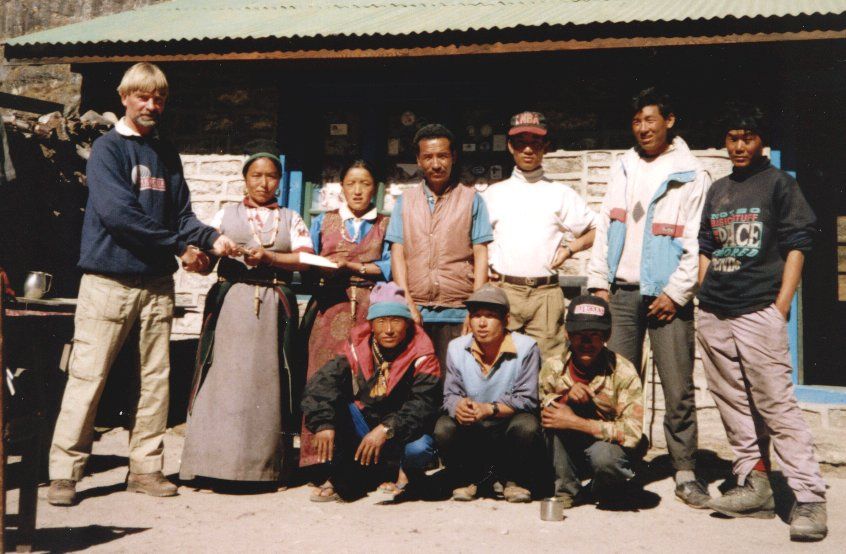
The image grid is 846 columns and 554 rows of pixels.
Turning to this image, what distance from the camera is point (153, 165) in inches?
174

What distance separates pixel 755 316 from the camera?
402 cm

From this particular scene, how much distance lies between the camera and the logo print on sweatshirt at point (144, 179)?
4332mm

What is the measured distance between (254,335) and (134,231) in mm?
889

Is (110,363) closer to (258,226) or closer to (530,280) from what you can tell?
(258,226)

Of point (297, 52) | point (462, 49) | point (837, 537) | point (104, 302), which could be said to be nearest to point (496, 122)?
point (462, 49)

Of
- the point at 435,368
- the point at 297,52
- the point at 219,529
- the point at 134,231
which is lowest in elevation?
the point at 219,529

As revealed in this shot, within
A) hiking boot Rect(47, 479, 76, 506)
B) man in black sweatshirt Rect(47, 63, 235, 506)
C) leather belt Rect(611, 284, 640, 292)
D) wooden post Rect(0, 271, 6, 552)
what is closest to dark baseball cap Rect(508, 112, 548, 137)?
→ leather belt Rect(611, 284, 640, 292)

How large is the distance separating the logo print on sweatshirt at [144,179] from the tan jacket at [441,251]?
1.46 m

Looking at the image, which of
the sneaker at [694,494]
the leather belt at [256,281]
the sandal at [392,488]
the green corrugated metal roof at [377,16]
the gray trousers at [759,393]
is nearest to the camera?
the gray trousers at [759,393]

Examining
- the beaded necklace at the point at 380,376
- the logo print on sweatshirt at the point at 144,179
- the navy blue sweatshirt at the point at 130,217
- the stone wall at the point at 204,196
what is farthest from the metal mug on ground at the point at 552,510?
the stone wall at the point at 204,196

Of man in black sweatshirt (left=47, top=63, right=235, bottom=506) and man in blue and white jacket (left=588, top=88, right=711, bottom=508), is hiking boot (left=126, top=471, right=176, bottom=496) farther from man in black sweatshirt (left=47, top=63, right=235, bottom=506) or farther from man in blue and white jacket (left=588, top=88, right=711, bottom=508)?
man in blue and white jacket (left=588, top=88, right=711, bottom=508)

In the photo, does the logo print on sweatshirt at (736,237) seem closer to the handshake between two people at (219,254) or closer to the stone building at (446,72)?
the stone building at (446,72)

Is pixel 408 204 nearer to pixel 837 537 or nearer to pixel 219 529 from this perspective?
pixel 219 529

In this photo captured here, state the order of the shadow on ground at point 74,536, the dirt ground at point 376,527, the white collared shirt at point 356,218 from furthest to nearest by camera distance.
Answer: the white collared shirt at point 356,218 < the dirt ground at point 376,527 < the shadow on ground at point 74,536
